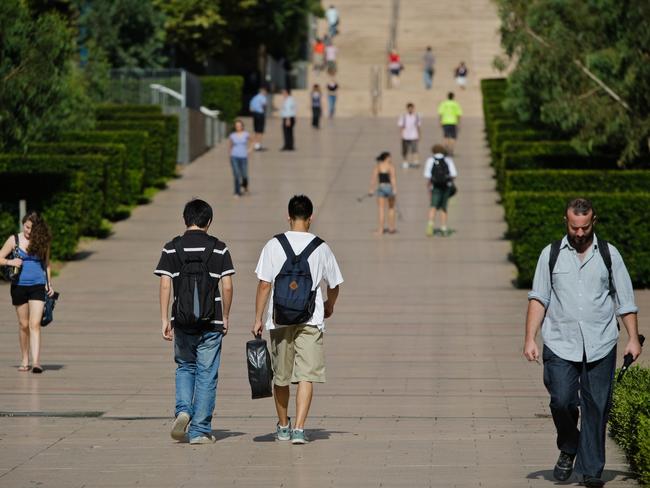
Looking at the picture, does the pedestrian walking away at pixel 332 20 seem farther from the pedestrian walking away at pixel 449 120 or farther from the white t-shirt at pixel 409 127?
the white t-shirt at pixel 409 127

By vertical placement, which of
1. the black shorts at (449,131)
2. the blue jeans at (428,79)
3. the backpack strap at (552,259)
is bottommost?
the backpack strap at (552,259)

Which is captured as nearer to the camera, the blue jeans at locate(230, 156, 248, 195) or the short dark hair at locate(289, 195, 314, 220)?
the short dark hair at locate(289, 195, 314, 220)

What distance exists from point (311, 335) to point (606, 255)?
2202 mm

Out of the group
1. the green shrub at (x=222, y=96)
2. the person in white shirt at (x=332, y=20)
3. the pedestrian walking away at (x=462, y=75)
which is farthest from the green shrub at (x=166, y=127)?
the person in white shirt at (x=332, y=20)

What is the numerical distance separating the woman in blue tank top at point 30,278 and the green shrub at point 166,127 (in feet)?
62.3

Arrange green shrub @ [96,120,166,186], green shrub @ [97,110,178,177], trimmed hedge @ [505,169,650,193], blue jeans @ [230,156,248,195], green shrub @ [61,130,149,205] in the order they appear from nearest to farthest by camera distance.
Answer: trimmed hedge @ [505,169,650,193] < green shrub @ [61,130,149,205] < blue jeans @ [230,156,248,195] < green shrub @ [96,120,166,186] < green shrub @ [97,110,178,177]

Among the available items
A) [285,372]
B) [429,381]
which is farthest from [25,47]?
[285,372]

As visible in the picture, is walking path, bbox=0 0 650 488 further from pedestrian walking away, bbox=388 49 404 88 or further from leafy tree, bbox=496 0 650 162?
pedestrian walking away, bbox=388 49 404 88

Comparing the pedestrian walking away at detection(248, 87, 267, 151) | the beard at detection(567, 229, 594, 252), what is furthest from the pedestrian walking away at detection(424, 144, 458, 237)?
the beard at detection(567, 229, 594, 252)

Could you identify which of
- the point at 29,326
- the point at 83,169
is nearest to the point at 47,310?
the point at 29,326

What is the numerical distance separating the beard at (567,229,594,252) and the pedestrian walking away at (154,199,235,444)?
2.39 m

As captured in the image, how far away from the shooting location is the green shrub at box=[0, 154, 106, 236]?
2455cm

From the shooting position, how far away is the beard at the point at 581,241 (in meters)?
8.48

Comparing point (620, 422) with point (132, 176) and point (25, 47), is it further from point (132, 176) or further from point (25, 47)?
point (132, 176)
